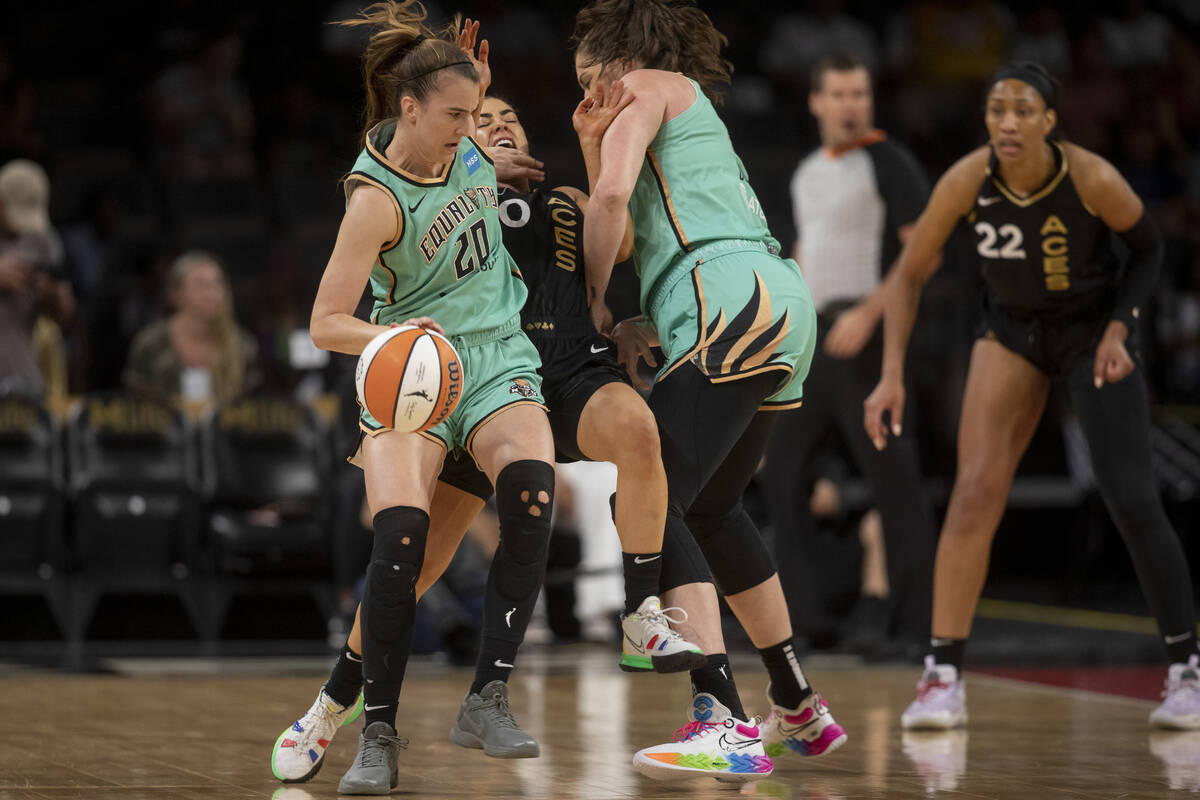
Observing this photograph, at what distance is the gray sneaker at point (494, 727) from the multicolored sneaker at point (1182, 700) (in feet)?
7.32

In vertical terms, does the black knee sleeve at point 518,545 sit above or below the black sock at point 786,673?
above

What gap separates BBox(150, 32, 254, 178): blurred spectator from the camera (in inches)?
424

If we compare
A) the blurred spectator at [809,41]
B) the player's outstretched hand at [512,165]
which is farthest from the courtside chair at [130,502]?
the blurred spectator at [809,41]

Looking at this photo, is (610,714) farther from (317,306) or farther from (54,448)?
(54,448)

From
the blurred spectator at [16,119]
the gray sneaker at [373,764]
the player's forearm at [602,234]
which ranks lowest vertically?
the gray sneaker at [373,764]

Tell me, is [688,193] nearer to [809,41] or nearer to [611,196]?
[611,196]

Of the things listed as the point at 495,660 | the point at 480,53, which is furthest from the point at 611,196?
the point at 495,660

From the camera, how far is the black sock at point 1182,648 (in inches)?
209

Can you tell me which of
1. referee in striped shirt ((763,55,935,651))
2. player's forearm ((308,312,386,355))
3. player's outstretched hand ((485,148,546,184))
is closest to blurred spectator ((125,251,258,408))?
referee in striped shirt ((763,55,935,651))

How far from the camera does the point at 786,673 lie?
4480mm

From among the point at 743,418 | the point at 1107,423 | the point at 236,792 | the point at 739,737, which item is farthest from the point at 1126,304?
the point at 236,792

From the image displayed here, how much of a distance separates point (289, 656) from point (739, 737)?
3.93 m

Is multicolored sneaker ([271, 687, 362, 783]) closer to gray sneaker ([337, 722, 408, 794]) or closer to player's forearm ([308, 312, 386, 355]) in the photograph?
gray sneaker ([337, 722, 408, 794])

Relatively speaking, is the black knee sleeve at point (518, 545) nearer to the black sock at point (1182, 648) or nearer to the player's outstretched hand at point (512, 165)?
the player's outstretched hand at point (512, 165)
